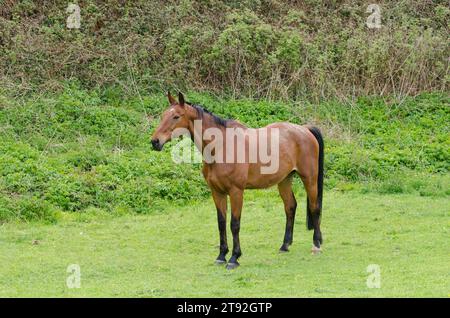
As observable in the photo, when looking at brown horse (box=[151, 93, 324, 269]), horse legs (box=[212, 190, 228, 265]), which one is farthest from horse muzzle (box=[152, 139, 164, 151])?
horse legs (box=[212, 190, 228, 265])

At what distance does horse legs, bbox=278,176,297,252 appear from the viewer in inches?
468

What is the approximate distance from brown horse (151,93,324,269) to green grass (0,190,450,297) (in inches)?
21.8

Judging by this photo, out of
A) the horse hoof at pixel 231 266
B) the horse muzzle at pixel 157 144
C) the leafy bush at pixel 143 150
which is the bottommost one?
the leafy bush at pixel 143 150

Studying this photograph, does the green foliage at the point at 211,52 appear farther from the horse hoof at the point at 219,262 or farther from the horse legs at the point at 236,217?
the horse hoof at the point at 219,262

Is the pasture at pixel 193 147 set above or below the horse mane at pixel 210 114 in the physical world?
below

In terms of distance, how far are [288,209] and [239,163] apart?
1.41m

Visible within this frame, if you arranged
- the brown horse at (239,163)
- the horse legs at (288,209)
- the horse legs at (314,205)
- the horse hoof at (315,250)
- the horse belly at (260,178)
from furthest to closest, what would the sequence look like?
the horse legs at (288,209)
the horse legs at (314,205)
the horse hoof at (315,250)
the horse belly at (260,178)
the brown horse at (239,163)

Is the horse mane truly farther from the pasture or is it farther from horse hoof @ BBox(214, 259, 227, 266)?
horse hoof @ BBox(214, 259, 227, 266)

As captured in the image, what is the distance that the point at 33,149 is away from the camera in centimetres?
1523

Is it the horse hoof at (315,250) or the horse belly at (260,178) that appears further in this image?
the horse hoof at (315,250)

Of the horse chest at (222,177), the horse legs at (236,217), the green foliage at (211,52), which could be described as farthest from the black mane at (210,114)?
the green foliage at (211,52)

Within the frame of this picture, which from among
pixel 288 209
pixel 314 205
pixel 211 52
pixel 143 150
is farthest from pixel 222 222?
pixel 211 52

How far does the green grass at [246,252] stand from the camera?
31.0 ft

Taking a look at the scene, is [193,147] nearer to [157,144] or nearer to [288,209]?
[288,209]
